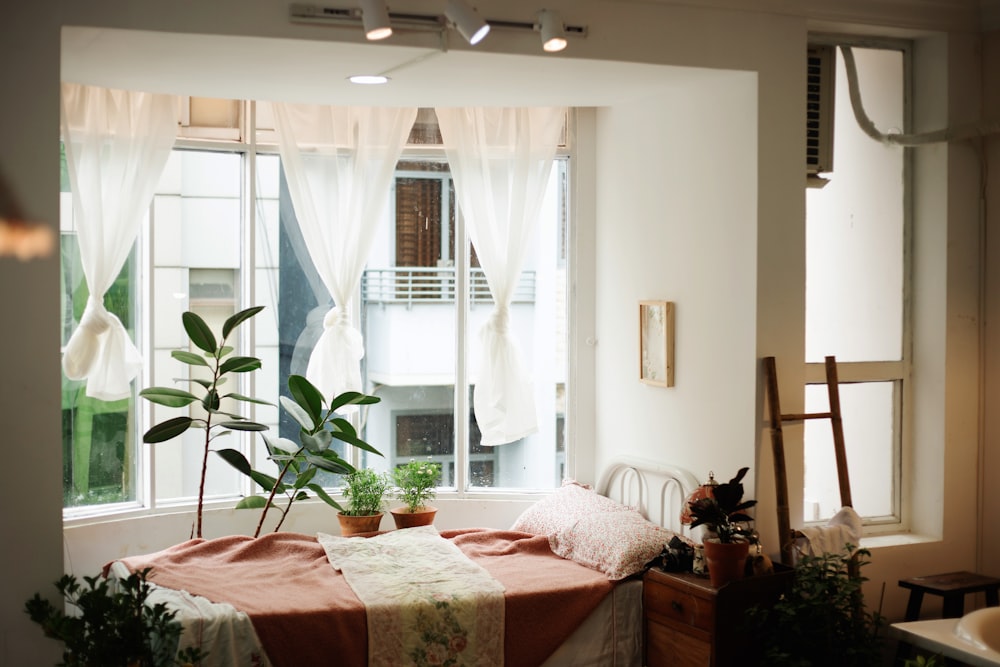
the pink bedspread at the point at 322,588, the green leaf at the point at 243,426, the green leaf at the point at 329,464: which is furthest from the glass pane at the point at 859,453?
the green leaf at the point at 243,426

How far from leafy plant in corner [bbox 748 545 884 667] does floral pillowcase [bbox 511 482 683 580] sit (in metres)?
0.54

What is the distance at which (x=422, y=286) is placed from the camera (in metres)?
5.09

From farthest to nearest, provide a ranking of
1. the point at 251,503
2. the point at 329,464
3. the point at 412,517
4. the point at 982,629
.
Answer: the point at 412,517 < the point at 251,503 < the point at 329,464 < the point at 982,629

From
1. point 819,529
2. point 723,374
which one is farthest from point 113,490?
point 819,529

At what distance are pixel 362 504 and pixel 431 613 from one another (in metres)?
1.24

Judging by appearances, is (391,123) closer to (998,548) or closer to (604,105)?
(604,105)

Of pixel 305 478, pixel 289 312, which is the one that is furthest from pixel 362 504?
pixel 289 312

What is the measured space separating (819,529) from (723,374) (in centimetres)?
72

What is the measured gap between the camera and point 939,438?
4.25m

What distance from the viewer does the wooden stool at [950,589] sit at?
391 cm

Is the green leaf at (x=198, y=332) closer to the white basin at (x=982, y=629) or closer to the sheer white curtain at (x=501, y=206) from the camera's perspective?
the sheer white curtain at (x=501, y=206)

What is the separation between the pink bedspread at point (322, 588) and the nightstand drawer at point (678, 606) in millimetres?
168

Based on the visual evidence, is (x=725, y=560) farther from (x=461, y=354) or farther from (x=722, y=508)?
(x=461, y=354)

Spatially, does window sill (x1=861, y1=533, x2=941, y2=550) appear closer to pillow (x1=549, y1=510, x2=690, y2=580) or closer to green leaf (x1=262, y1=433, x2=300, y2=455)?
pillow (x1=549, y1=510, x2=690, y2=580)
